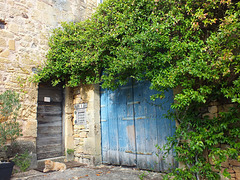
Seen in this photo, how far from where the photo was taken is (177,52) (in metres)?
2.82

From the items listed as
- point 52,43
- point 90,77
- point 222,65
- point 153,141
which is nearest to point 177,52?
point 222,65

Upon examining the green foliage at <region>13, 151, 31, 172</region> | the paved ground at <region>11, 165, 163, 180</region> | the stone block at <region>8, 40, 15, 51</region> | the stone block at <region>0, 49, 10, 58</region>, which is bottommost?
the paved ground at <region>11, 165, 163, 180</region>

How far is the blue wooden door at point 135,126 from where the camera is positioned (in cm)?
360

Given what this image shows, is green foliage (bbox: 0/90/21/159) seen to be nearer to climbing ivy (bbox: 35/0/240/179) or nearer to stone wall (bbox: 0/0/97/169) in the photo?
stone wall (bbox: 0/0/97/169)

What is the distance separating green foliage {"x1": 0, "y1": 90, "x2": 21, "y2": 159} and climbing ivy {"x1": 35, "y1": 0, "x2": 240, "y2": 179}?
176 centimetres

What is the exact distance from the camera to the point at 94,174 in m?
3.70

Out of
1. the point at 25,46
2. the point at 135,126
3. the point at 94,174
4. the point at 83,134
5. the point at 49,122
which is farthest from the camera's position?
the point at 49,122

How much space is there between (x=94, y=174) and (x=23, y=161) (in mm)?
1491

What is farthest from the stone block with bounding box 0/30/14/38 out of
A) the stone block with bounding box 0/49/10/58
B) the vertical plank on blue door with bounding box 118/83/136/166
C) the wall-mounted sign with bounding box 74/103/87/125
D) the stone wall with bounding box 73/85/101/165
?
the vertical plank on blue door with bounding box 118/83/136/166

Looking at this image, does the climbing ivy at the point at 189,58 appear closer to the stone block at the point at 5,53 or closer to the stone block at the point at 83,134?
the stone block at the point at 83,134

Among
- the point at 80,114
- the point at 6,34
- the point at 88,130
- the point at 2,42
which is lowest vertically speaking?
the point at 88,130

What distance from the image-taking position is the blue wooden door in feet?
11.8

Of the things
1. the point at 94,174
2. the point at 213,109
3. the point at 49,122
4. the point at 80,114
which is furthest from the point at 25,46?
the point at 213,109

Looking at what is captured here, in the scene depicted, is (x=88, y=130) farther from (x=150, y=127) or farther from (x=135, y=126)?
(x=150, y=127)
